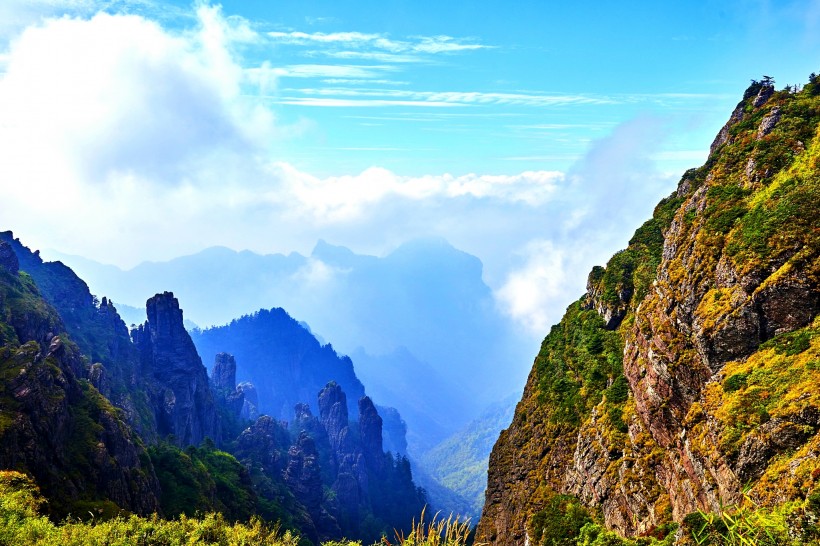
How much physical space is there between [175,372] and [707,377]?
14484 centimetres

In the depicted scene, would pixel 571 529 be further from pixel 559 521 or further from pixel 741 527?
pixel 741 527

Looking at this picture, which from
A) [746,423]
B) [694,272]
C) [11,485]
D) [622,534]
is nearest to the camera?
[746,423]

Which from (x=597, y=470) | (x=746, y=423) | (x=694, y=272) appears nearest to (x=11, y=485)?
(x=597, y=470)

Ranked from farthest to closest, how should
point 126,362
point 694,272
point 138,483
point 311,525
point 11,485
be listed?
point 126,362
point 311,525
point 138,483
point 11,485
point 694,272

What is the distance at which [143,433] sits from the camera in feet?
344

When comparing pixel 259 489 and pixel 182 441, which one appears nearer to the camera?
pixel 259 489

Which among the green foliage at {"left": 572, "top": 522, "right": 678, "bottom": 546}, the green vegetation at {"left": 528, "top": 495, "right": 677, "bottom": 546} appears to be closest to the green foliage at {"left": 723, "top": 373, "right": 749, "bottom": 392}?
the green foliage at {"left": 572, "top": 522, "right": 678, "bottom": 546}

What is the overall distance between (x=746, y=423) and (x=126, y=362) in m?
142

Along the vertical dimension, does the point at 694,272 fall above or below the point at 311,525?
above

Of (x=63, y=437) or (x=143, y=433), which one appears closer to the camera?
(x=63, y=437)

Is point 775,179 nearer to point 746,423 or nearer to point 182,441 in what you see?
point 746,423

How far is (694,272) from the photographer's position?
33094 mm

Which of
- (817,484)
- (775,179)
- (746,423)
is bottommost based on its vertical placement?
(817,484)

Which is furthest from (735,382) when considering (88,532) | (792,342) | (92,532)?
(88,532)
